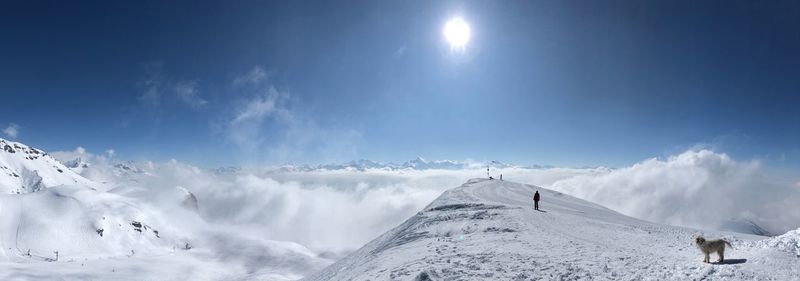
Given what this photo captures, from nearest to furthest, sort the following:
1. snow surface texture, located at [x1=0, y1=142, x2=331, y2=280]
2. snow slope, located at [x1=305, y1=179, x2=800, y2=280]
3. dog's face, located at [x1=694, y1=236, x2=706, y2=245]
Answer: snow slope, located at [x1=305, y1=179, x2=800, y2=280], dog's face, located at [x1=694, y1=236, x2=706, y2=245], snow surface texture, located at [x1=0, y1=142, x2=331, y2=280]

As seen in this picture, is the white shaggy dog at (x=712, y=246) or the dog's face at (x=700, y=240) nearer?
the white shaggy dog at (x=712, y=246)

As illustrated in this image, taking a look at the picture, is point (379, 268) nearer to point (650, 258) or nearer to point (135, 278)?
point (650, 258)

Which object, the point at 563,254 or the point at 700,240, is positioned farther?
the point at 563,254

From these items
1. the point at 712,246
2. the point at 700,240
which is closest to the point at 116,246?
the point at 700,240

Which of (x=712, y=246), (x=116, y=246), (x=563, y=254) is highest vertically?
(x=712, y=246)

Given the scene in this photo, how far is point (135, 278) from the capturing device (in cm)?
9469

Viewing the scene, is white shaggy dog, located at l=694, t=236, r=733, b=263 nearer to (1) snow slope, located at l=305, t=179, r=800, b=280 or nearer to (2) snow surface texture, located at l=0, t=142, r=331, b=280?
(1) snow slope, located at l=305, t=179, r=800, b=280

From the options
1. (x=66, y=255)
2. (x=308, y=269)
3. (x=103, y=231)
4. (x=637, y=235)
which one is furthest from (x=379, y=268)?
(x=103, y=231)

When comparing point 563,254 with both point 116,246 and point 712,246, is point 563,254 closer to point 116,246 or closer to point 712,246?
point 712,246

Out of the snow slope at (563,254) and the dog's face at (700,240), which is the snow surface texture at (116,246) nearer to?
the snow slope at (563,254)

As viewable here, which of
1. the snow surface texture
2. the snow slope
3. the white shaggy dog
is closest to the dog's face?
the white shaggy dog

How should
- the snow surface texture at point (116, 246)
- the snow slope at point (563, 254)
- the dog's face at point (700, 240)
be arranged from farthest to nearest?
the snow surface texture at point (116, 246) → the dog's face at point (700, 240) → the snow slope at point (563, 254)

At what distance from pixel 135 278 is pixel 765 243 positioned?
117m

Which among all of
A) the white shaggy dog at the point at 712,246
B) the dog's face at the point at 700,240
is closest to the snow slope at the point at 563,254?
the white shaggy dog at the point at 712,246
